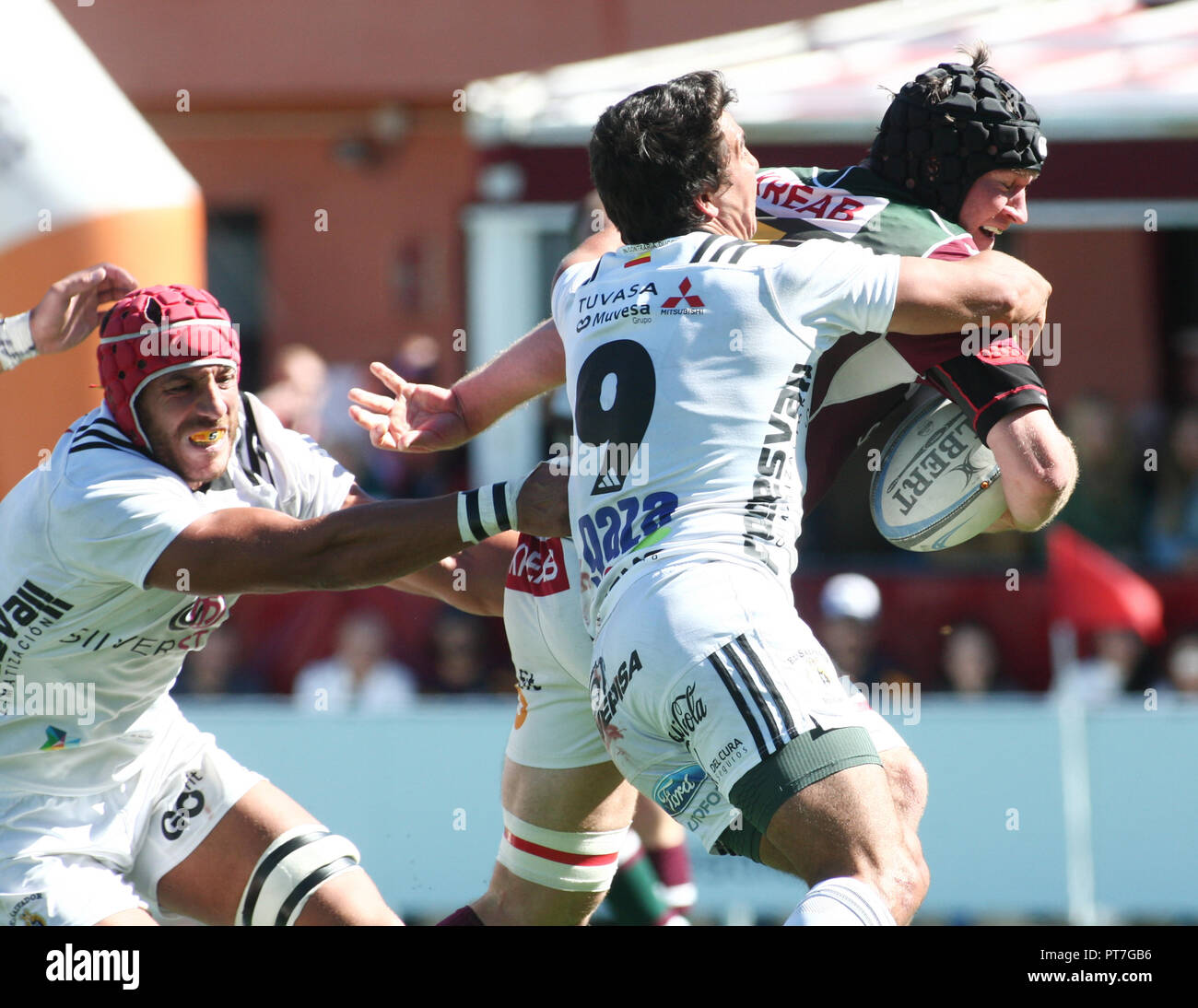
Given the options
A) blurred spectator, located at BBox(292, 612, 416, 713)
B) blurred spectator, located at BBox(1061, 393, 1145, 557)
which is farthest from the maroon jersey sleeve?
blurred spectator, located at BBox(1061, 393, 1145, 557)

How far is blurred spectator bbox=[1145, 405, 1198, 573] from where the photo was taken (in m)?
8.59

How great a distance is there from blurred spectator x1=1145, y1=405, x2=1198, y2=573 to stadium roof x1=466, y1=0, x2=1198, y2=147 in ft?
5.67

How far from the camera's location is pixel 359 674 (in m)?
7.84

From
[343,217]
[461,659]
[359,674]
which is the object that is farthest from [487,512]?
[343,217]

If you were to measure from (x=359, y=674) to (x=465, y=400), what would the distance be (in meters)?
4.17

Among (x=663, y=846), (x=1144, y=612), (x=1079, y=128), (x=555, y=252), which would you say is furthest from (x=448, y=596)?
(x=1079, y=128)

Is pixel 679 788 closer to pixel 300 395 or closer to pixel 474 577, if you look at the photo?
pixel 474 577

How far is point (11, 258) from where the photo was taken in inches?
227

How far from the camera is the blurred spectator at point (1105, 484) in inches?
340

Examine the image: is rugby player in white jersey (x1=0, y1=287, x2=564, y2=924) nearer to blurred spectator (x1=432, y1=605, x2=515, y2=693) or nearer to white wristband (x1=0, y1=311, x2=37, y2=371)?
white wristband (x1=0, y1=311, x2=37, y2=371)

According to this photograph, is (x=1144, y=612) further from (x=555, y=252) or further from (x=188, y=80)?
(x=188, y=80)

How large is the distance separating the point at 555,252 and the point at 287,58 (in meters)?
4.40

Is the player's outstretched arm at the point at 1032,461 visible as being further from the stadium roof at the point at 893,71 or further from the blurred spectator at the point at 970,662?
the stadium roof at the point at 893,71
